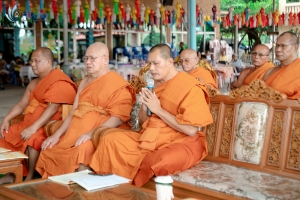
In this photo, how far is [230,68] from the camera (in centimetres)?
1162

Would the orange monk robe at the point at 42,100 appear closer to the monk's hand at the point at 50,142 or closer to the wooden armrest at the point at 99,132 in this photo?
the monk's hand at the point at 50,142

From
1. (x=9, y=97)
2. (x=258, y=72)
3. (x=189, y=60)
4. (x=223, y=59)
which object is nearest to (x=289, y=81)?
(x=258, y=72)

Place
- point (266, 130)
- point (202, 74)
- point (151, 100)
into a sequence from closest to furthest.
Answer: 1. point (266, 130)
2. point (151, 100)
3. point (202, 74)

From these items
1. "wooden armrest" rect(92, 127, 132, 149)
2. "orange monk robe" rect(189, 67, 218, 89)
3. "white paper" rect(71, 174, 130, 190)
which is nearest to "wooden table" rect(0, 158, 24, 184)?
"wooden armrest" rect(92, 127, 132, 149)

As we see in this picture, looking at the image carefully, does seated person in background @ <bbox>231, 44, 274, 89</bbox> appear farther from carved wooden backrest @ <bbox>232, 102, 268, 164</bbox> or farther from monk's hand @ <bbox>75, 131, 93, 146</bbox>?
monk's hand @ <bbox>75, 131, 93, 146</bbox>

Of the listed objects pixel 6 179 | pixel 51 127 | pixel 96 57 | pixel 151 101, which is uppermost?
pixel 96 57

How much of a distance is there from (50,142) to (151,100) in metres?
1.18

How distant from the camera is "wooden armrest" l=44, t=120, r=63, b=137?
398 centimetres

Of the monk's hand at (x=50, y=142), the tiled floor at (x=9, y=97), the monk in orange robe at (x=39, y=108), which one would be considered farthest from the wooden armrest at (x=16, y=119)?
→ the tiled floor at (x=9, y=97)

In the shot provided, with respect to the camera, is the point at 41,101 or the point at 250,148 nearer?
the point at 250,148

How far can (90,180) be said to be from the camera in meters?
2.51

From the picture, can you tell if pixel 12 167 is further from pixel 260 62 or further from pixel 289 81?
pixel 260 62

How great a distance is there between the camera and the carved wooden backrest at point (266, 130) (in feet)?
9.55

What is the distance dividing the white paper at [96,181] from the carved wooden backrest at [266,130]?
3.44 ft
